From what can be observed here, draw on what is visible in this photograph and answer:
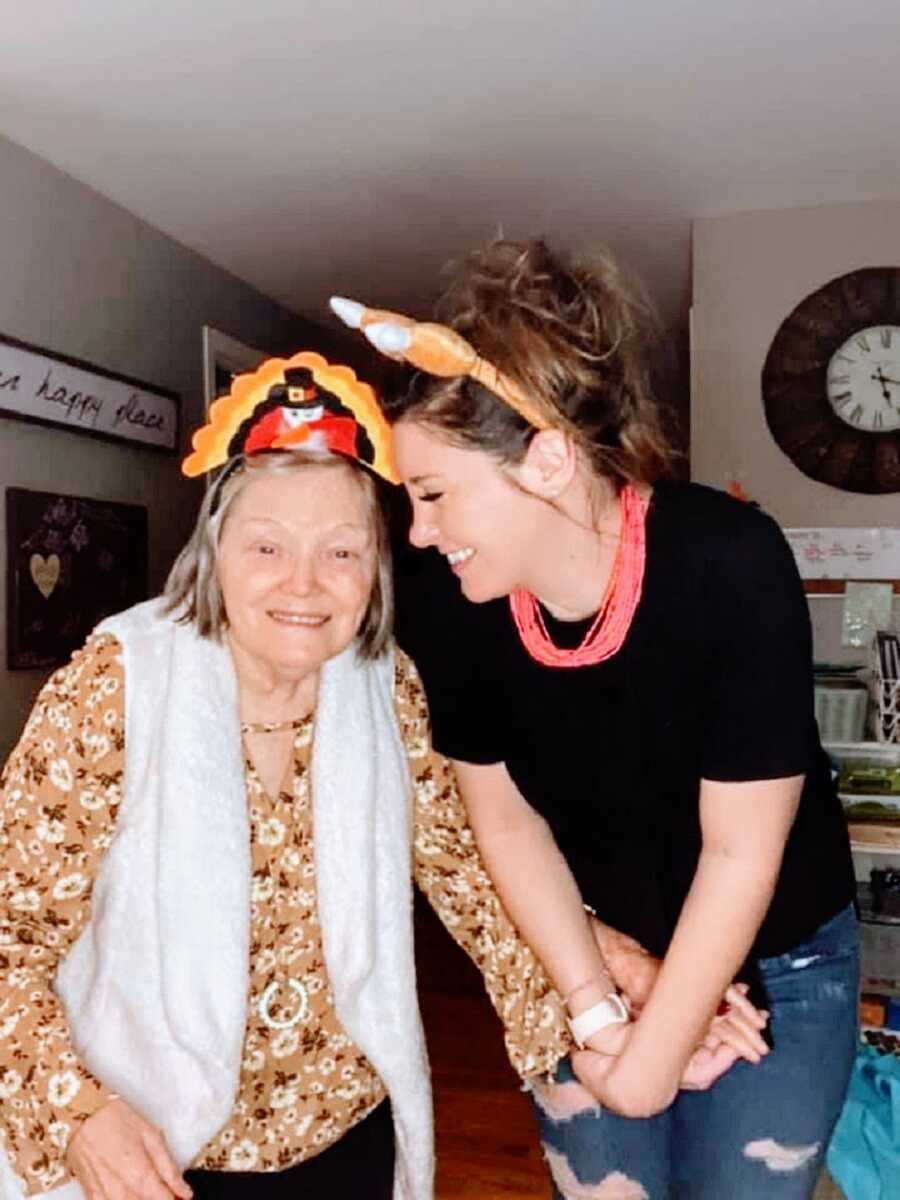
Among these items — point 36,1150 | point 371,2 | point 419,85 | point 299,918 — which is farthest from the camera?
point 419,85

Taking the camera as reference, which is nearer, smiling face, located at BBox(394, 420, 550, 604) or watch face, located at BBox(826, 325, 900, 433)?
smiling face, located at BBox(394, 420, 550, 604)

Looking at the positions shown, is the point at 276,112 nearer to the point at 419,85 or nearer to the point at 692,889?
the point at 419,85

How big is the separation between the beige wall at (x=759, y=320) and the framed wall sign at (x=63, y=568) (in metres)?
1.51

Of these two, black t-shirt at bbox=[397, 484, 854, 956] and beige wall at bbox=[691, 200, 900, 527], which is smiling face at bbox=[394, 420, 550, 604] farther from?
beige wall at bbox=[691, 200, 900, 527]

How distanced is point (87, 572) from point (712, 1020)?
1939 millimetres

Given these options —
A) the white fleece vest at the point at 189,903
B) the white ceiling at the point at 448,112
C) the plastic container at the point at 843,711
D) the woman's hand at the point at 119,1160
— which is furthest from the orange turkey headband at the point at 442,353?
the plastic container at the point at 843,711

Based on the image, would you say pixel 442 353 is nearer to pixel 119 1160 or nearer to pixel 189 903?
pixel 189 903

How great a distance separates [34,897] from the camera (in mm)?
1062

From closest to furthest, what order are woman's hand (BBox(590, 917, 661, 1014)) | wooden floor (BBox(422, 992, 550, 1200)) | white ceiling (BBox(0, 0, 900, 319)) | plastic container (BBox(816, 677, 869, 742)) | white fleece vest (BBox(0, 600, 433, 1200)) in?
white fleece vest (BBox(0, 600, 433, 1200)), woman's hand (BBox(590, 917, 661, 1014)), white ceiling (BBox(0, 0, 900, 319)), wooden floor (BBox(422, 992, 550, 1200)), plastic container (BBox(816, 677, 869, 742))

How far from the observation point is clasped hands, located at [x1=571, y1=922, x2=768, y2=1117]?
1.13 meters

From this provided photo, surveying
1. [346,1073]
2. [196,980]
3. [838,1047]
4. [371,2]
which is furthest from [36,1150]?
[371,2]

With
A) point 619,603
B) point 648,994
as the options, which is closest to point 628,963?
point 648,994

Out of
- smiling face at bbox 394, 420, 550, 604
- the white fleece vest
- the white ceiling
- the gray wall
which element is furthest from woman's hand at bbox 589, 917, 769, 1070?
the gray wall

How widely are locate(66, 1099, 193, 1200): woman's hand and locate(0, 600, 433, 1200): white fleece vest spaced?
0.17ft
